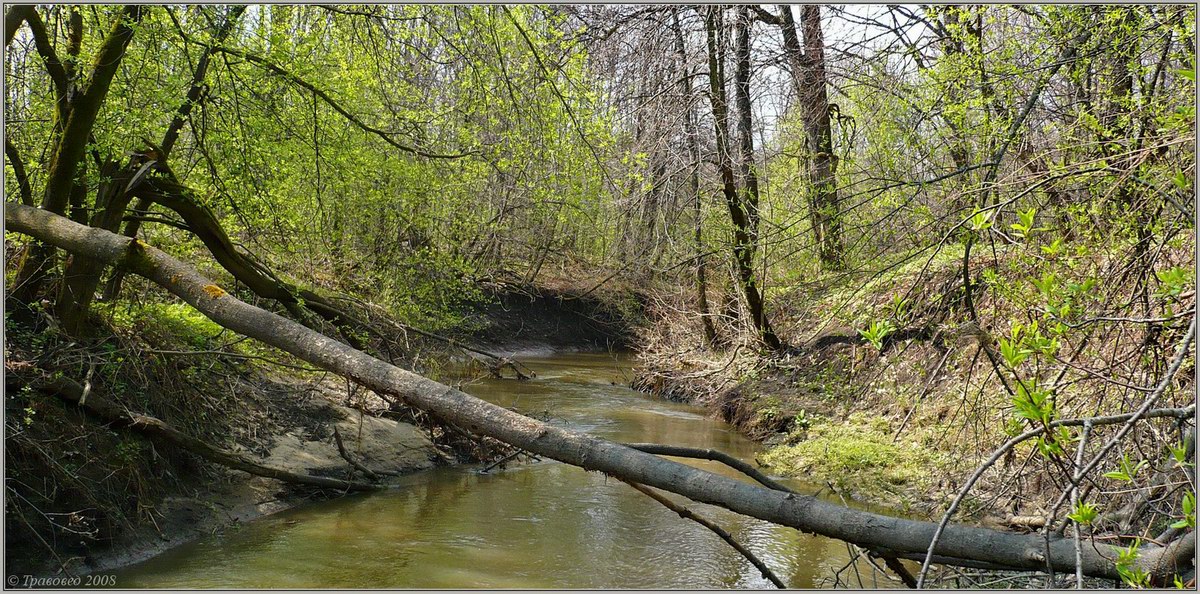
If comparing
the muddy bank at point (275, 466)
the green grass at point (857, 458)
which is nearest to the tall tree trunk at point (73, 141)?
the muddy bank at point (275, 466)

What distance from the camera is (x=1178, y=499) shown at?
4.33 meters

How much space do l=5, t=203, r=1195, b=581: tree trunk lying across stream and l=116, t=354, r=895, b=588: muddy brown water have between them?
67.6 inches

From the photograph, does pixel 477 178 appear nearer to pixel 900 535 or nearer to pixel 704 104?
pixel 704 104

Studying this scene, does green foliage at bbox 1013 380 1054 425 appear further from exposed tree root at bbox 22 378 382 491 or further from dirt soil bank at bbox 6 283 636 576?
exposed tree root at bbox 22 378 382 491

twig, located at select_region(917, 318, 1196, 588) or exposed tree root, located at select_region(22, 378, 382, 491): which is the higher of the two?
twig, located at select_region(917, 318, 1196, 588)

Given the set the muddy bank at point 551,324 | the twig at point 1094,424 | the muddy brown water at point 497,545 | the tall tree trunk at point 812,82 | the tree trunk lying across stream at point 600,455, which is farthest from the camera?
the muddy bank at point 551,324

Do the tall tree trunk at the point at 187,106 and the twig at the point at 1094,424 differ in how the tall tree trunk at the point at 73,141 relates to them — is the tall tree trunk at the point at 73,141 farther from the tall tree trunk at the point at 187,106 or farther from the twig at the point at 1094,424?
the twig at the point at 1094,424

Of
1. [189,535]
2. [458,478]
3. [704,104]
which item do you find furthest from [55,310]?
[704,104]

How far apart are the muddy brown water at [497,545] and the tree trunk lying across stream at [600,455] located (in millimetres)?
1717

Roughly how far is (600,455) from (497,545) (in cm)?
269

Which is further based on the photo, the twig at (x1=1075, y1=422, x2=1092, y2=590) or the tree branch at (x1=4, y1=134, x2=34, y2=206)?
the tree branch at (x1=4, y1=134, x2=34, y2=206)

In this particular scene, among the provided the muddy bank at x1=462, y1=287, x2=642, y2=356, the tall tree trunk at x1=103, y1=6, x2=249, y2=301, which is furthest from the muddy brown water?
the muddy bank at x1=462, y1=287, x2=642, y2=356

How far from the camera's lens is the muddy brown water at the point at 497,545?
5.71 metres

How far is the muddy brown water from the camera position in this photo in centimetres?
571
